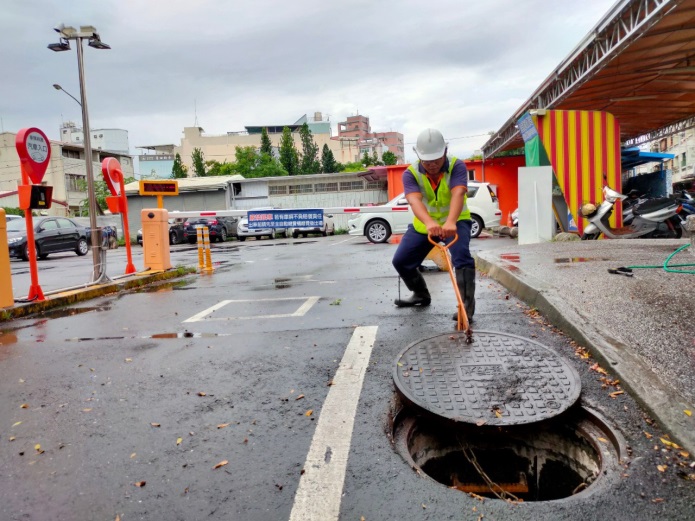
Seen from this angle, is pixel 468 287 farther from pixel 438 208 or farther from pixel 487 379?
pixel 487 379

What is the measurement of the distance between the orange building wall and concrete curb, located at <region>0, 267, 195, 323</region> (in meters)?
19.8

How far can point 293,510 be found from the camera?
5.96 feet

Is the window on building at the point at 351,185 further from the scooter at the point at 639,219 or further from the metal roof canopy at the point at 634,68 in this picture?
the scooter at the point at 639,219

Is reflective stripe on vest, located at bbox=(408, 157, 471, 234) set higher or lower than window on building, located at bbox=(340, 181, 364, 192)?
lower

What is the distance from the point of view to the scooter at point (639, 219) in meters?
9.85

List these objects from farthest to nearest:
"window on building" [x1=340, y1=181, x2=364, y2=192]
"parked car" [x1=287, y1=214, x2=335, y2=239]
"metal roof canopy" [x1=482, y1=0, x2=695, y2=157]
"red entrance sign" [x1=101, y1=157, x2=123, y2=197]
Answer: "window on building" [x1=340, y1=181, x2=364, y2=192] < "parked car" [x1=287, y1=214, x2=335, y2=239] < "red entrance sign" [x1=101, y1=157, x2=123, y2=197] < "metal roof canopy" [x1=482, y1=0, x2=695, y2=157]

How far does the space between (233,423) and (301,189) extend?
3174 centimetres

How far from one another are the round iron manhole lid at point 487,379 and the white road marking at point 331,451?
0.32 m

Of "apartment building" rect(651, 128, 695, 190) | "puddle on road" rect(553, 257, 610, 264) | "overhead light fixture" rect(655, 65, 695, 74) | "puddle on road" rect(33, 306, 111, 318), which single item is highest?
"apartment building" rect(651, 128, 695, 190)

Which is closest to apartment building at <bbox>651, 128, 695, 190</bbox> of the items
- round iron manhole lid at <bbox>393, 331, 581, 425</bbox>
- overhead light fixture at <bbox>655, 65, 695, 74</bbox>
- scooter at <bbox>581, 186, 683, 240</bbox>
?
overhead light fixture at <bbox>655, 65, 695, 74</bbox>

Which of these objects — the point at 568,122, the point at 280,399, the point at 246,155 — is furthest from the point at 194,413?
the point at 246,155

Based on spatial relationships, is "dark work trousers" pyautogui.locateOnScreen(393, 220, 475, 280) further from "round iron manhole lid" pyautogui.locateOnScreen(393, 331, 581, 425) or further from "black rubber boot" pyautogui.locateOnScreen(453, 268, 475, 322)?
"round iron manhole lid" pyautogui.locateOnScreen(393, 331, 581, 425)

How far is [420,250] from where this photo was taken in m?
4.78

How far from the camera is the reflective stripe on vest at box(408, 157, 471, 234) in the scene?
452cm
